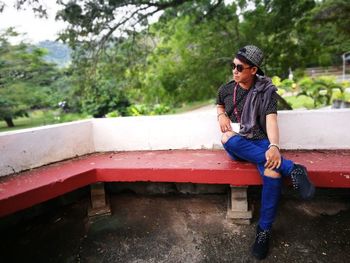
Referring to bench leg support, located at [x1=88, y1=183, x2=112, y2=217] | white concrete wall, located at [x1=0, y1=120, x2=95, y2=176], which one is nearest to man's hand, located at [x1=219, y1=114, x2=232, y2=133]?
bench leg support, located at [x1=88, y1=183, x2=112, y2=217]

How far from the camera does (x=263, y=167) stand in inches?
82.7

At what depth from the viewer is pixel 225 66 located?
23.8ft

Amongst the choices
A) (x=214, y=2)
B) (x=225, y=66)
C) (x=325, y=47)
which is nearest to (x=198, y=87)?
(x=225, y=66)

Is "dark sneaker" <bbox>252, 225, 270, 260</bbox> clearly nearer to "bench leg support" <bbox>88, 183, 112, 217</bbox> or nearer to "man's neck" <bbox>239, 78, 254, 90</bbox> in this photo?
"man's neck" <bbox>239, 78, 254, 90</bbox>

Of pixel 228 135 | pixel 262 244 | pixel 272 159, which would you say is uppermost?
pixel 228 135

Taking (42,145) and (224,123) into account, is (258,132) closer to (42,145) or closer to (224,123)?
(224,123)

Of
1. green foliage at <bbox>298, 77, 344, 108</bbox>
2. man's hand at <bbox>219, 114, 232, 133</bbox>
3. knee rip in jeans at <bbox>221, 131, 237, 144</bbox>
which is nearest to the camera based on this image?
knee rip in jeans at <bbox>221, 131, 237, 144</bbox>

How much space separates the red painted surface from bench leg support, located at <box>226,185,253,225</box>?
0.60 feet

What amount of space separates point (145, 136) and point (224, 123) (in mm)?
1079

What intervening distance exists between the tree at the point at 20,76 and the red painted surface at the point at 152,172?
29.9ft

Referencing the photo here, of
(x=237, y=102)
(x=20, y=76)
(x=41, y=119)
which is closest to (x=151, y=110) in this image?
(x=20, y=76)

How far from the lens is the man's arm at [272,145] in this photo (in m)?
1.98

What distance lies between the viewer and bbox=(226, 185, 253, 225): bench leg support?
2.45m

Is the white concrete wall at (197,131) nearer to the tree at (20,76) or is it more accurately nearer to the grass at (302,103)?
the grass at (302,103)
